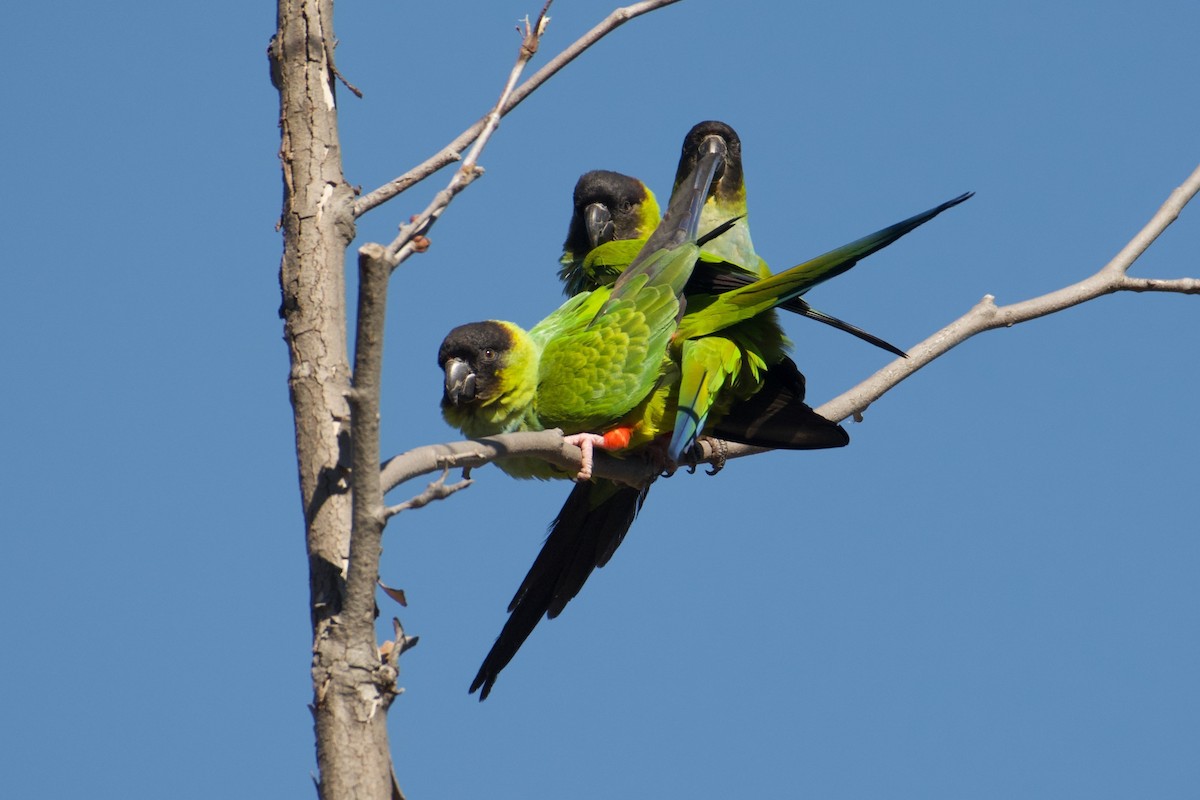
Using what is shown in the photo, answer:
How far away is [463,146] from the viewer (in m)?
3.13

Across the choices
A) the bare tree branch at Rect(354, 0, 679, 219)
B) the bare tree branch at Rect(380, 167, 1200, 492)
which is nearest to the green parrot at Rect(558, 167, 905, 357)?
the bare tree branch at Rect(380, 167, 1200, 492)

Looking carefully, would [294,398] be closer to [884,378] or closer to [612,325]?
[612,325]

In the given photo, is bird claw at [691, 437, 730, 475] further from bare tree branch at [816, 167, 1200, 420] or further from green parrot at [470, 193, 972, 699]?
bare tree branch at [816, 167, 1200, 420]

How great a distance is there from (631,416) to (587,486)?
57 cm

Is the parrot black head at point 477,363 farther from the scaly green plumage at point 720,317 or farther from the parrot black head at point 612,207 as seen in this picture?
the parrot black head at point 612,207

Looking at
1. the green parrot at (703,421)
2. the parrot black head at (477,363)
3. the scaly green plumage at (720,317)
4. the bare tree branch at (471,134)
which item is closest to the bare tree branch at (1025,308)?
the green parrot at (703,421)

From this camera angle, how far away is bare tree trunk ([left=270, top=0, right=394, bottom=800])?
2689mm

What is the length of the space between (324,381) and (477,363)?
1802 millimetres

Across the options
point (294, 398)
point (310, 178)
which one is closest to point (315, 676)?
point (294, 398)

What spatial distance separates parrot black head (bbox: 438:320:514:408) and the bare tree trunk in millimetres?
1621

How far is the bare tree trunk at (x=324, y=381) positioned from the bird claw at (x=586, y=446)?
4.18ft

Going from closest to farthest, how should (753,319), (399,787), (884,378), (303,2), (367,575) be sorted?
(367,575) → (399,787) → (303,2) → (884,378) → (753,319)

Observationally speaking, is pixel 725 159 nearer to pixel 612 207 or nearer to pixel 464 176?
pixel 612 207

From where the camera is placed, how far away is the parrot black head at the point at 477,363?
479cm
